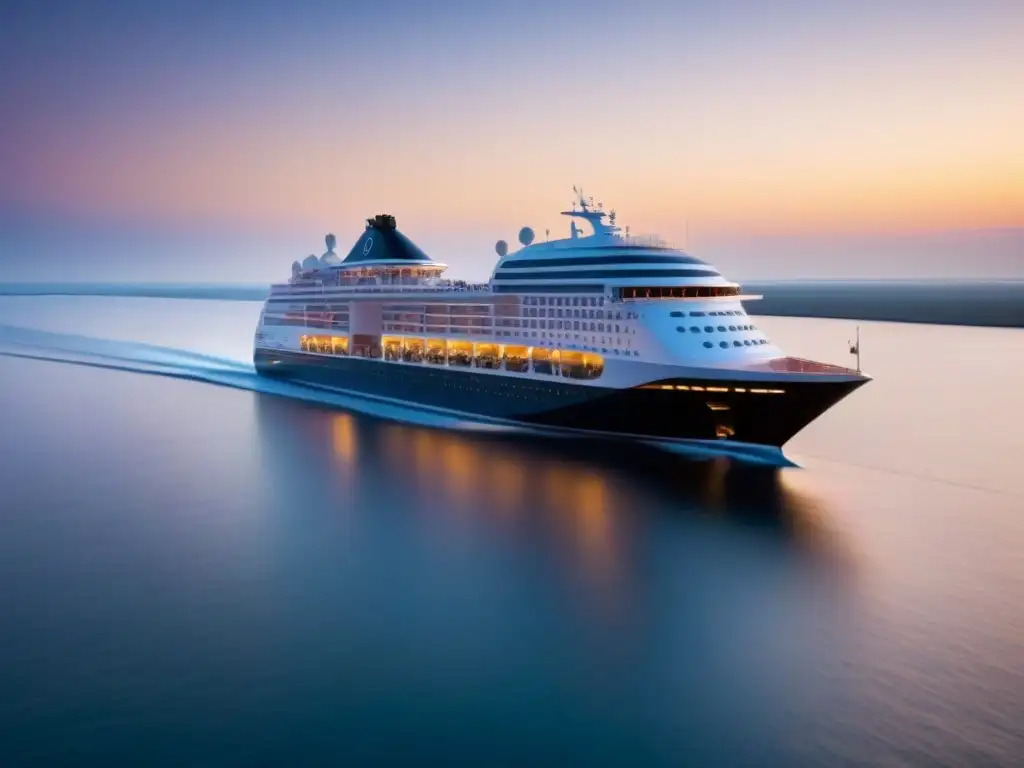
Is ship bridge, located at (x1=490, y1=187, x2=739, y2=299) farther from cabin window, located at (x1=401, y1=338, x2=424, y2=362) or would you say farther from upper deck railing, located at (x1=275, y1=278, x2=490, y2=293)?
cabin window, located at (x1=401, y1=338, x2=424, y2=362)

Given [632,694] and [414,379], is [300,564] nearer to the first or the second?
[632,694]

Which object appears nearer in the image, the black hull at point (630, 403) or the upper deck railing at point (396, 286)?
the black hull at point (630, 403)

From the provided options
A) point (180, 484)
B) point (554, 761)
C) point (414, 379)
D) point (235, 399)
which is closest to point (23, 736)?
point (554, 761)

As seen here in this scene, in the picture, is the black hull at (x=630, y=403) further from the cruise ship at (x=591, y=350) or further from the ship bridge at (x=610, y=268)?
the ship bridge at (x=610, y=268)

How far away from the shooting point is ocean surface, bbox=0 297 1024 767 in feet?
39.0

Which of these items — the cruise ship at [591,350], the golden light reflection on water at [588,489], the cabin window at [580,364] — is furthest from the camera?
the cabin window at [580,364]

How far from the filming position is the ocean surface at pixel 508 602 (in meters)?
11.9

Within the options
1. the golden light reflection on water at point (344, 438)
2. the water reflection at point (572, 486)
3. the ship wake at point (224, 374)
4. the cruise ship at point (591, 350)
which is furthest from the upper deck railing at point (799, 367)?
the golden light reflection on water at point (344, 438)

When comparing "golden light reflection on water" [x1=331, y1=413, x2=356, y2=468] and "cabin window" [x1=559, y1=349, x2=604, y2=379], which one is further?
"cabin window" [x1=559, y1=349, x2=604, y2=379]

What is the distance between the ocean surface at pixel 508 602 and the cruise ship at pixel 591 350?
5.59 feet

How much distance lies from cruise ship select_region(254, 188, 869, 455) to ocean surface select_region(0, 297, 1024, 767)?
1703 mm

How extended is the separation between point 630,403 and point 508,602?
14.1 m

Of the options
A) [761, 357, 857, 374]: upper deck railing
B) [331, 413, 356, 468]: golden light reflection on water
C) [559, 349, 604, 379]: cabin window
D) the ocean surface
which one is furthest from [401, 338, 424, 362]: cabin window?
[761, 357, 857, 374]: upper deck railing

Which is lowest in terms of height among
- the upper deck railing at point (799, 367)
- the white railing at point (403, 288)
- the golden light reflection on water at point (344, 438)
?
the golden light reflection on water at point (344, 438)
